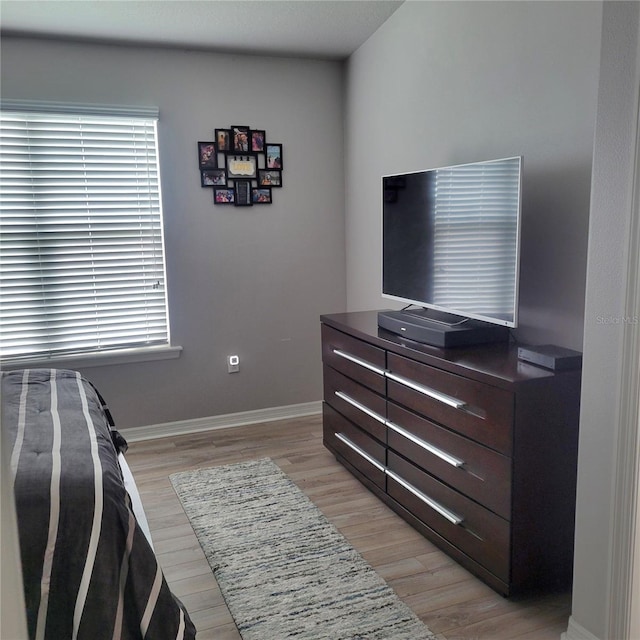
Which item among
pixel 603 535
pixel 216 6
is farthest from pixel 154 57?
pixel 603 535

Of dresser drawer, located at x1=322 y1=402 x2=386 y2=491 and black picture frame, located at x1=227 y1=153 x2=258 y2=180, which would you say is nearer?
dresser drawer, located at x1=322 y1=402 x2=386 y2=491

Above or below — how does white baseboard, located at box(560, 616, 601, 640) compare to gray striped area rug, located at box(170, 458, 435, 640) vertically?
above

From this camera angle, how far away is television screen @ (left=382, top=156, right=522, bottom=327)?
2402 mm

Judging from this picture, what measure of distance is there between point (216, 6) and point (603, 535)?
3031 mm

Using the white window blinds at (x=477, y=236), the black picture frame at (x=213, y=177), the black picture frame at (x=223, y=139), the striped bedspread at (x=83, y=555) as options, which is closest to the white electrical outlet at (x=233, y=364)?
A: the black picture frame at (x=213, y=177)

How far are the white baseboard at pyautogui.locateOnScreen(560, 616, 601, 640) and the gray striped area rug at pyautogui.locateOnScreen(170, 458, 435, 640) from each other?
0.43 meters

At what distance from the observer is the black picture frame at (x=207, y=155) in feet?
13.2

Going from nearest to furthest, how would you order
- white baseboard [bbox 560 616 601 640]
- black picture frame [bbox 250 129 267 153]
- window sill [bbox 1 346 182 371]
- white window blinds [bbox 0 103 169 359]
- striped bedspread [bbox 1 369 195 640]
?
striped bedspread [bbox 1 369 195 640] < white baseboard [bbox 560 616 601 640] < white window blinds [bbox 0 103 169 359] < window sill [bbox 1 346 182 371] < black picture frame [bbox 250 129 267 153]

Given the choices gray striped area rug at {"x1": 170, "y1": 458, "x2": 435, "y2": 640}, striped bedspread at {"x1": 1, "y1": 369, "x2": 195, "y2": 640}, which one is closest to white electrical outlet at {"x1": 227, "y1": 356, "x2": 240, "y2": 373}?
gray striped area rug at {"x1": 170, "y1": 458, "x2": 435, "y2": 640}

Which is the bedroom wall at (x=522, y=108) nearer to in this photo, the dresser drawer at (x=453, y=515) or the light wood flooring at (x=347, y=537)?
the dresser drawer at (x=453, y=515)

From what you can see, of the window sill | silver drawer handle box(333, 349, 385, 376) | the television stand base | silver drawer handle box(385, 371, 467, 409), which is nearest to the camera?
silver drawer handle box(385, 371, 467, 409)

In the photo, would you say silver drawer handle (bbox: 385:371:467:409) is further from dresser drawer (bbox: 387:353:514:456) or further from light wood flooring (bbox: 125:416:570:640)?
light wood flooring (bbox: 125:416:570:640)

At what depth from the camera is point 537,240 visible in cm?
260

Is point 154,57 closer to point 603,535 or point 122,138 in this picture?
point 122,138
